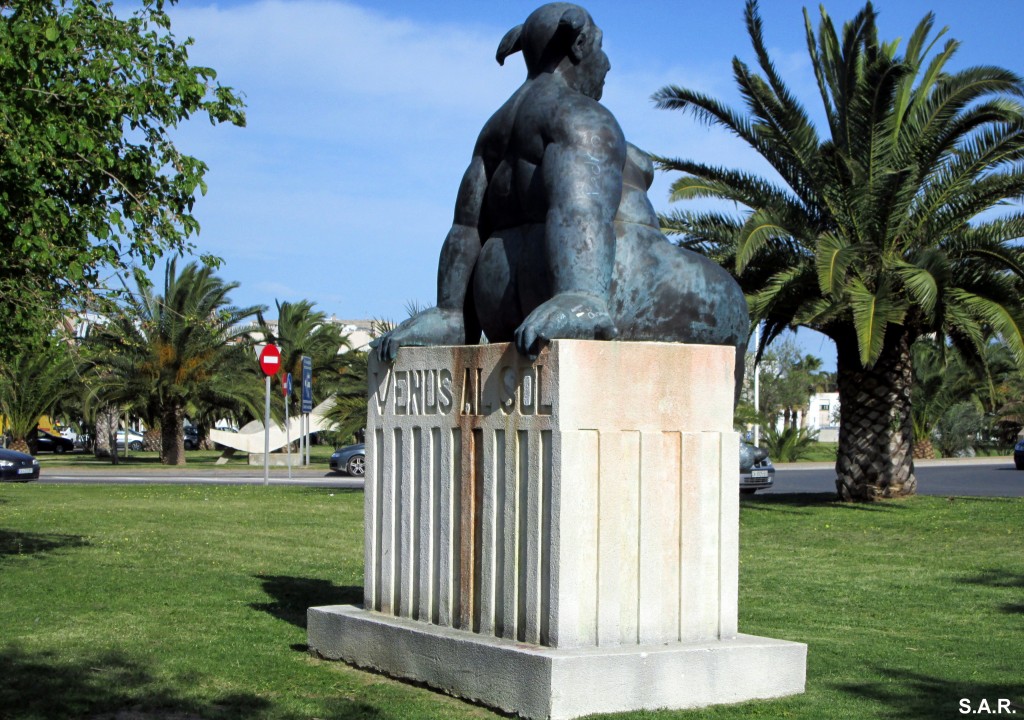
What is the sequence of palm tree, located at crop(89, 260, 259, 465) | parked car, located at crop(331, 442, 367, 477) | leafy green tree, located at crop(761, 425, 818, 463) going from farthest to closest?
1. leafy green tree, located at crop(761, 425, 818, 463)
2. palm tree, located at crop(89, 260, 259, 465)
3. parked car, located at crop(331, 442, 367, 477)

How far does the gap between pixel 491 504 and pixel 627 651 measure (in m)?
0.94

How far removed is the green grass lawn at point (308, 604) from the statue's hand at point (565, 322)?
1.63m

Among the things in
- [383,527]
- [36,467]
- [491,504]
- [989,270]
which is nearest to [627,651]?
[491,504]

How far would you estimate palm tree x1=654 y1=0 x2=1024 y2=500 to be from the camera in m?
16.7

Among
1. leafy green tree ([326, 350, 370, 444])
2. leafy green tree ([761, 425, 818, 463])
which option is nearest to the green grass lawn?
leafy green tree ([326, 350, 370, 444])

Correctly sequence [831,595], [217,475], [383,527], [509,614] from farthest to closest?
1. [217,475]
2. [831,595]
3. [383,527]
4. [509,614]

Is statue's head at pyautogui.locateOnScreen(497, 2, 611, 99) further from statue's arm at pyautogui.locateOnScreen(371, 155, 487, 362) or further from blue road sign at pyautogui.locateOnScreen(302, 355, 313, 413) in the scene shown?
blue road sign at pyautogui.locateOnScreen(302, 355, 313, 413)

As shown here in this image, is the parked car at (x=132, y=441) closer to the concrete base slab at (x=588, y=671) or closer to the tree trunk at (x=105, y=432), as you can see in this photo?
the tree trunk at (x=105, y=432)

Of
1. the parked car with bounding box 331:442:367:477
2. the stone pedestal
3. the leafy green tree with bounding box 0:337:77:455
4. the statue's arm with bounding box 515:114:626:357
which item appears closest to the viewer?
the stone pedestal

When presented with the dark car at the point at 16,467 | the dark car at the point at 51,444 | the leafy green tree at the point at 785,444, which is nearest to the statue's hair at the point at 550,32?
the dark car at the point at 16,467

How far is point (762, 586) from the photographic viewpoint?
10.5 metres

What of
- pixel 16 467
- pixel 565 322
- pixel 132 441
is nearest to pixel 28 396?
pixel 16 467

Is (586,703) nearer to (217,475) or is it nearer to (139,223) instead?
(139,223)

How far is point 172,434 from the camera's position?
118ft
